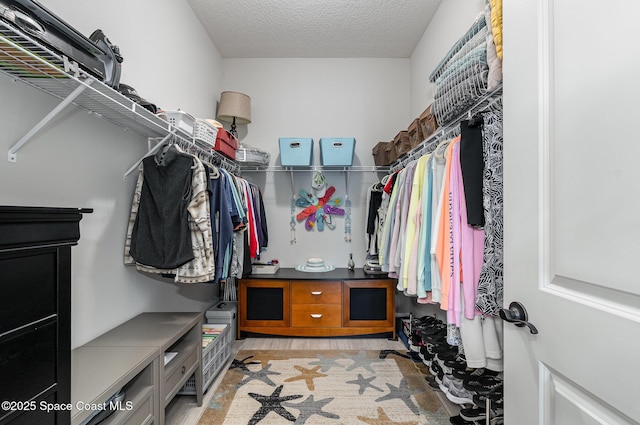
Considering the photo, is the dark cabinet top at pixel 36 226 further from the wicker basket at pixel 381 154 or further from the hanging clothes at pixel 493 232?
the wicker basket at pixel 381 154

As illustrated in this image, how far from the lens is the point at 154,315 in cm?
178

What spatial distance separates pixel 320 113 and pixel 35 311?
3.09 meters

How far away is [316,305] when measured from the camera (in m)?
2.84

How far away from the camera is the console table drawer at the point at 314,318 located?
2.84 metres

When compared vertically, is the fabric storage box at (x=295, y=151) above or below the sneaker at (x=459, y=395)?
above

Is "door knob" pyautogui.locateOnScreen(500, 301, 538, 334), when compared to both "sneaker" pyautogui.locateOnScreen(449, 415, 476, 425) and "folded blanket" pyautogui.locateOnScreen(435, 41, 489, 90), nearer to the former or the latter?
"folded blanket" pyautogui.locateOnScreen(435, 41, 489, 90)

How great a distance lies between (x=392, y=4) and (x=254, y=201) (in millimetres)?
2099

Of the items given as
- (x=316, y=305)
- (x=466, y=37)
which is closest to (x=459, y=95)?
(x=466, y=37)

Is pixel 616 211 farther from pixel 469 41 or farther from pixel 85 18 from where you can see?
pixel 85 18

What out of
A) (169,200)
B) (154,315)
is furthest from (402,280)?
(154,315)

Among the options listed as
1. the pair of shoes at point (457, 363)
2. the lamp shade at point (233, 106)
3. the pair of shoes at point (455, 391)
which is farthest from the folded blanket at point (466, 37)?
the lamp shade at point (233, 106)

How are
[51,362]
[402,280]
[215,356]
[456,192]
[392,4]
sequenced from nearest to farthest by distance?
[51,362] → [456,192] → [402,280] → [215,356] → [392,4]

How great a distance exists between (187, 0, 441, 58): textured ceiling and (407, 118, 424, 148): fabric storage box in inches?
44.0

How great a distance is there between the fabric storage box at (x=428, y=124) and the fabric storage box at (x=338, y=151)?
0.92 meters
